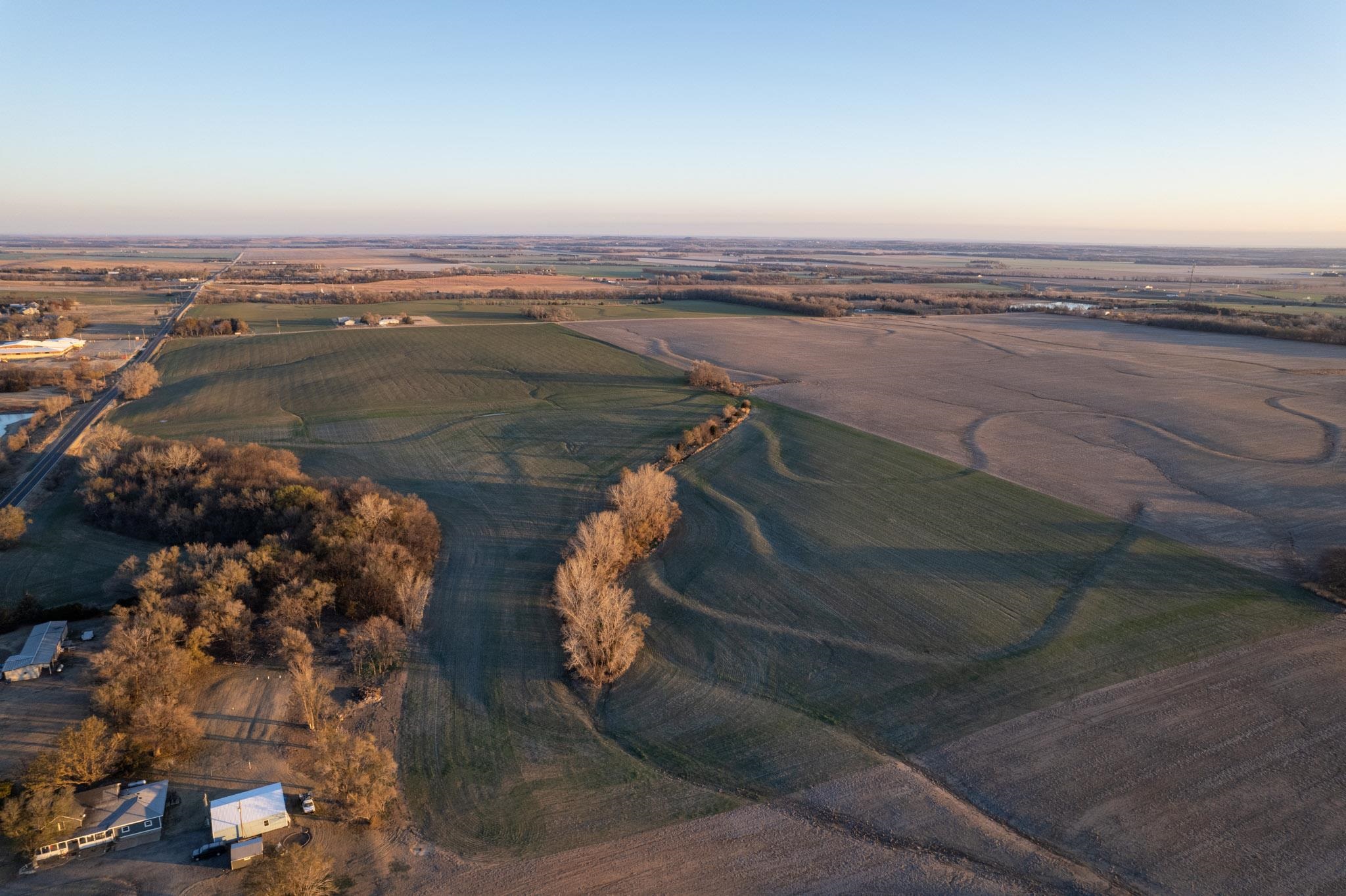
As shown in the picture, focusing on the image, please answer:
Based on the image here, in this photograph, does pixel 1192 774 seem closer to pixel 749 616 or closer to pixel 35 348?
pixel 749 616

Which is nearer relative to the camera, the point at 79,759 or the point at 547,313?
the point at 79,759

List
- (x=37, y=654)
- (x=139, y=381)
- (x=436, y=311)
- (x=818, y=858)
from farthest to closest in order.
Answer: (x=436, y=311) → (x=139, y=381) → (x=37, y=654) → (x=818, y=858)

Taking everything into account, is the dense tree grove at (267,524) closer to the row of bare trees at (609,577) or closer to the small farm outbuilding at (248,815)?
the row of bare trees at (609,577)

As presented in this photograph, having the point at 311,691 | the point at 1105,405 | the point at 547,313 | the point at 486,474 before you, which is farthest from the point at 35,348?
the point at 1105,405

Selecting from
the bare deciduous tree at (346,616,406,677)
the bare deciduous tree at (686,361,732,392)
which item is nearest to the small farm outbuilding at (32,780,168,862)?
the bare deciduous tree at (346,616,406,677)

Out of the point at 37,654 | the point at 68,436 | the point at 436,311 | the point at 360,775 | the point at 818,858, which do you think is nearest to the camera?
the point at 818,858

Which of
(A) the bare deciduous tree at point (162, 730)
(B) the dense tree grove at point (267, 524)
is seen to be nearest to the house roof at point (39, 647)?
(B) the dense tree grove at point (267, 524)

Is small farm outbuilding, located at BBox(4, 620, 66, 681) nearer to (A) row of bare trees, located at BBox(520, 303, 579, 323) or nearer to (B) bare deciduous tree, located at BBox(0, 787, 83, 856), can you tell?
(B) bare deciduous tree, located at BBox(0, 787, 83, 856)
